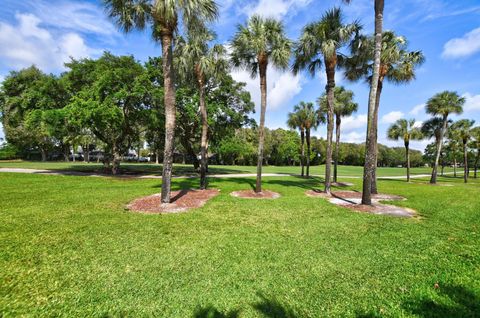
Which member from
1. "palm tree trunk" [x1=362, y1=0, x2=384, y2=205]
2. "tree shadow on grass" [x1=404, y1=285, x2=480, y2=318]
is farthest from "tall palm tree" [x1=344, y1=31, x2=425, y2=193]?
"tree shadow on grass" [x1=404, y1=285, x2=480, y2=318]

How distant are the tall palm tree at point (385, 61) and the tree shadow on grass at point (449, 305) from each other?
31.0ft

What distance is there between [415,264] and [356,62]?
1310cm

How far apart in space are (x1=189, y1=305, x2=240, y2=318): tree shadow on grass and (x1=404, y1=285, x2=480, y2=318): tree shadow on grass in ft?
8.29

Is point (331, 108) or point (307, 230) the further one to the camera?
point (331, 108)

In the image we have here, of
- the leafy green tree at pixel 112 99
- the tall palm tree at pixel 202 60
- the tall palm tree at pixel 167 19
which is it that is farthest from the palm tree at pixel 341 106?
the leafy green tree at pixel 112 99

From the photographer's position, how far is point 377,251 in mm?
5387

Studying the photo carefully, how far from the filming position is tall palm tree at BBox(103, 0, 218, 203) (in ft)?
29.1

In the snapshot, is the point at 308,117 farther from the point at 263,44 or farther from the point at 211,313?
the point at 211,313

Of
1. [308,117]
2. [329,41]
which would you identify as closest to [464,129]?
[308,117]

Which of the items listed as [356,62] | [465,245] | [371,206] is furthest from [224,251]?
[356,62]

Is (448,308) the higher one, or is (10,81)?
(10,81)

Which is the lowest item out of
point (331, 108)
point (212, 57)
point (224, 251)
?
point (224, 251)

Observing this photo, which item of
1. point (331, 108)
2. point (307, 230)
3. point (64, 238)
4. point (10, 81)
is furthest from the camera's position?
point (10, 81)

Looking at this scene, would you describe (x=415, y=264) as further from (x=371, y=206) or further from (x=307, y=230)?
(x=371, y=206)
